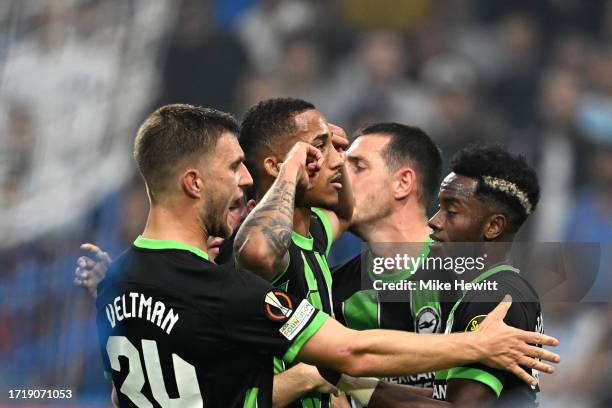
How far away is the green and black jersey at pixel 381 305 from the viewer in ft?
16.0

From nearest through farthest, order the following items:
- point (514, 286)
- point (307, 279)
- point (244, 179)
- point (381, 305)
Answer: point (244, 179)
point (514, 286)
point (307, 279)
point (381, 305)

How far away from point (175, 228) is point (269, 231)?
0.34m

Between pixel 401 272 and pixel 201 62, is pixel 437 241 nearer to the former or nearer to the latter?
pixel 401 272

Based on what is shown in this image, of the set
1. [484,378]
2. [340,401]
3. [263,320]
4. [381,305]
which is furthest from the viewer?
[381,305]

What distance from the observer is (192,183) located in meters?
3.68

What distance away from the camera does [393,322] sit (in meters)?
5.01

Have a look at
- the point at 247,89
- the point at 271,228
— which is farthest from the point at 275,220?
the point at 247,89

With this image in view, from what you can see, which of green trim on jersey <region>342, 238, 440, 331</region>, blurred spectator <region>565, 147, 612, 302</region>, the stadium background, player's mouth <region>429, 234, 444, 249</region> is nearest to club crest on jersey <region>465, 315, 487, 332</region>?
player's mouth <region>429, 234, 444, 249</region>

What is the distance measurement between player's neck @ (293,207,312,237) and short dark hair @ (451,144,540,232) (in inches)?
26.6

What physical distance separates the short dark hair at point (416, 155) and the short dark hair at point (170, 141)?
2.00 meters

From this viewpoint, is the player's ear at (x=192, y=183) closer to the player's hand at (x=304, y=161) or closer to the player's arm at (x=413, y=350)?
the player's hand at (x=304, y=161)

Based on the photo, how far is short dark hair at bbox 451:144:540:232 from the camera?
4457 mm

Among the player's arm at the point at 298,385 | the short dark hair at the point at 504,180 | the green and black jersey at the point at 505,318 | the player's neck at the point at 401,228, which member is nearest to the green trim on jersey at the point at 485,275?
the green and black jersey at the point at 505,318

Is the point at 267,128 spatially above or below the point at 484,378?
above
